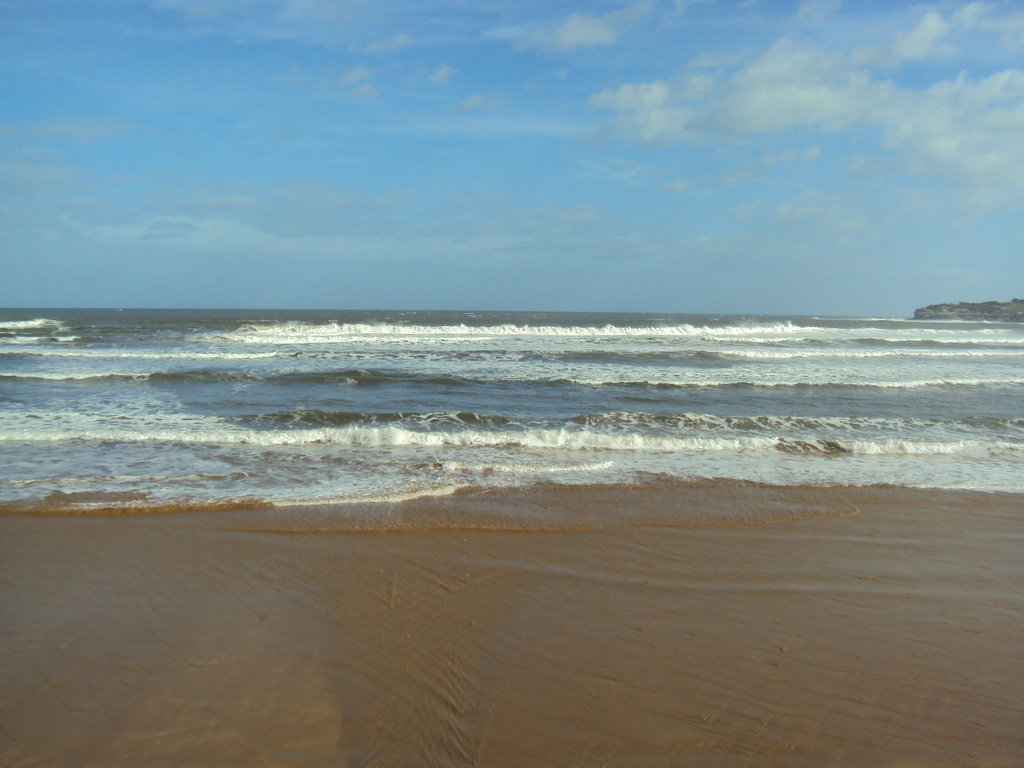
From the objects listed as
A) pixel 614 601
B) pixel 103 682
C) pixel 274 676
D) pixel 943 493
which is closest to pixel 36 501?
pixel 103 682

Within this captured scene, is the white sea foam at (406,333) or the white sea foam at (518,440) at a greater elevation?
the white sea foam at (406,333)

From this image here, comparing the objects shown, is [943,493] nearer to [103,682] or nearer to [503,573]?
[503,573]

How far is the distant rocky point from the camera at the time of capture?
75.9 m

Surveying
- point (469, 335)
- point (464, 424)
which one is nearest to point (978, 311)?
point (469, 335)

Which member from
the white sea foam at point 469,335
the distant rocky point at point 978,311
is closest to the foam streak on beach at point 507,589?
the white sea foam at point 469,335

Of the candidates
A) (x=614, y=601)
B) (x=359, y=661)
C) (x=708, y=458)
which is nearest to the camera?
(x=359, y=661)

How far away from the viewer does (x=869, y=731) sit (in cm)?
321

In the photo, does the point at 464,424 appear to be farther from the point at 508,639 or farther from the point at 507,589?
the point at 508,639

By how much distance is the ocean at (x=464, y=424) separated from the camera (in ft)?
26.1

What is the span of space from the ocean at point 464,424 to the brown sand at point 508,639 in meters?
1.43

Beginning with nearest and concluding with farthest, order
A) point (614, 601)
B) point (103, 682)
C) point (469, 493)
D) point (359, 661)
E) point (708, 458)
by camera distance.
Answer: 1. point (103, 682)
2. point (359, 661)
3. point (614, 601)
4. point (469, 493)
5. point (708, 458)

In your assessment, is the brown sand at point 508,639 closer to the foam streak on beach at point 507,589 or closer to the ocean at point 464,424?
the foam streak on beach at point 507,589

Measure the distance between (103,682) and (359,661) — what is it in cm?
138

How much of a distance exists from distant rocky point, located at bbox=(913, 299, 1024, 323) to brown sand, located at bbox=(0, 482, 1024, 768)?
8691 centimetres
